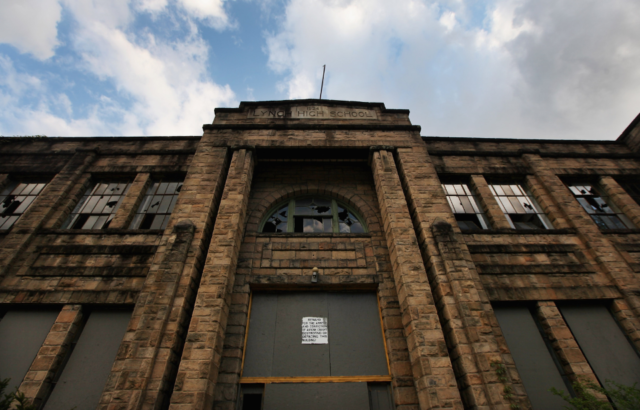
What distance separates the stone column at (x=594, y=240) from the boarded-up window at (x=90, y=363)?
37.4 feet

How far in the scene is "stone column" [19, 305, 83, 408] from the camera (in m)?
5.25

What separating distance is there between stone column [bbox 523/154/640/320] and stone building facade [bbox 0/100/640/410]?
1.8 inches

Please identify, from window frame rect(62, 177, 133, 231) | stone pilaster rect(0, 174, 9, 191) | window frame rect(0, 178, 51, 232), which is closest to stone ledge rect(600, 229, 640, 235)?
window frame rect(62, 177, 133, 231)

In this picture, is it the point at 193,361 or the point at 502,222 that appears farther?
the point at 502,222

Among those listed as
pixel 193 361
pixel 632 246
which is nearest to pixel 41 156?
pixel 193 361

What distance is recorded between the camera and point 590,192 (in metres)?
9.84

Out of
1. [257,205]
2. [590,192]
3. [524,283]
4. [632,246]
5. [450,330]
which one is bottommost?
[450,330]

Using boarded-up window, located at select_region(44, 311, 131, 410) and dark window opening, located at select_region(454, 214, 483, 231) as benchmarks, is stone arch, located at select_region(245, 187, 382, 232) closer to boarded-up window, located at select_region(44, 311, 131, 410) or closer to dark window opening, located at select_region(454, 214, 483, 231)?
dark window opening, located at select_region(454, 214, 483, 231)

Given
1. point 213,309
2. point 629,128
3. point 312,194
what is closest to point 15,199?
point 213,309

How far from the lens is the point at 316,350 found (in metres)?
6.03

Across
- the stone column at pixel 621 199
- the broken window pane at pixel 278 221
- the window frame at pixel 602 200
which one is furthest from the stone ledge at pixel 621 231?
the broken window pane at pixel 278 221

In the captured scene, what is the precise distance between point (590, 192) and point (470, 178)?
4308mm

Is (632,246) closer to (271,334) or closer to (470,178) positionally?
(470,178)

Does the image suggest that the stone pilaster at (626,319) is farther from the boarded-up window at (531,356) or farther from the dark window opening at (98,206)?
the dark window opening at (98,206)
